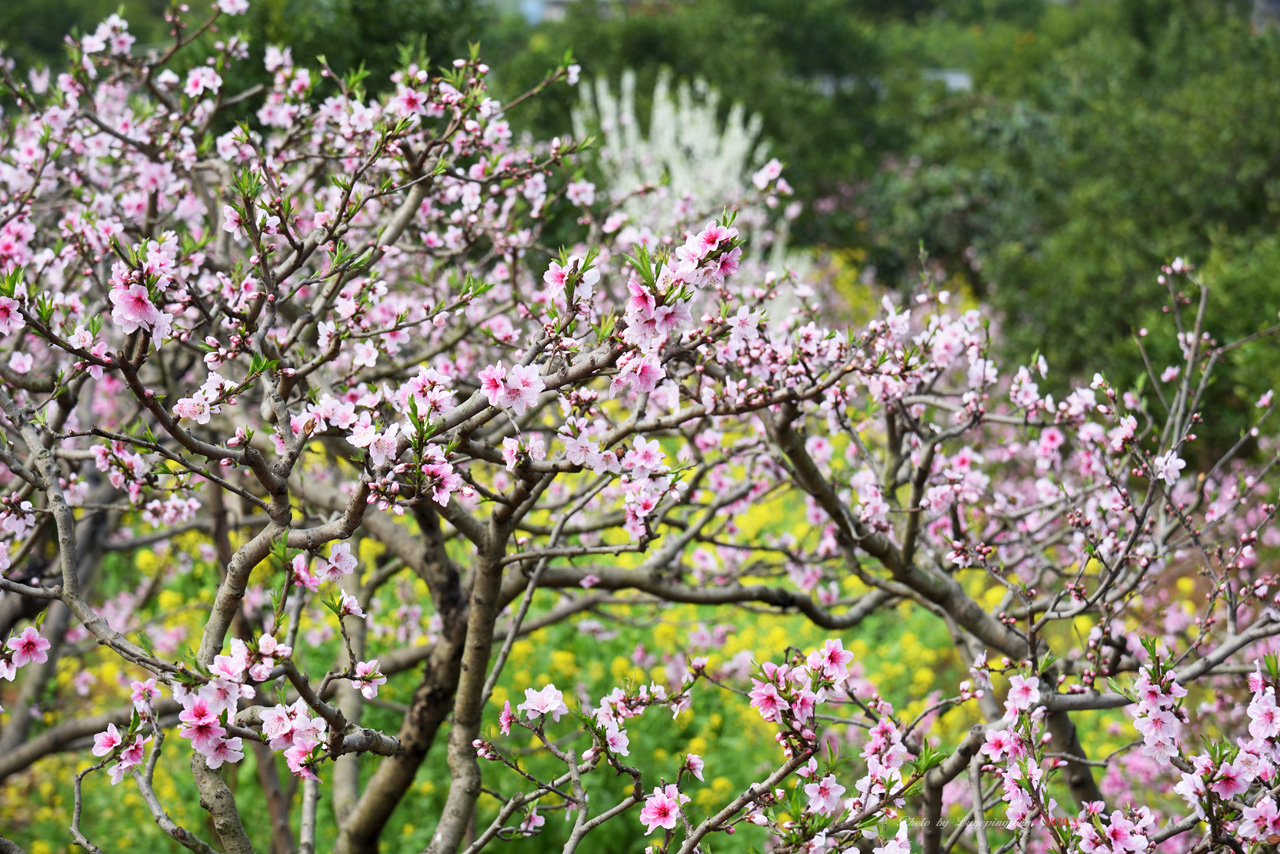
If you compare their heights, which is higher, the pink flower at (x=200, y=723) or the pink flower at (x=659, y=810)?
the pink flower at (x=659, y=810)

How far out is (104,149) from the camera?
4039mm

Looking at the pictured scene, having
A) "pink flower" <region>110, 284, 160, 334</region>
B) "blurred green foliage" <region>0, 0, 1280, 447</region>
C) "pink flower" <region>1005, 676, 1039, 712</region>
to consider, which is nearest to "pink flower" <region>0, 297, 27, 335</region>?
"pink flower" <region>110, 284, 160, 334</region>

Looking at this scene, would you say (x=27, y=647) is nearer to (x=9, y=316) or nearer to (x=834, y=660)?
(x=9, y=316)

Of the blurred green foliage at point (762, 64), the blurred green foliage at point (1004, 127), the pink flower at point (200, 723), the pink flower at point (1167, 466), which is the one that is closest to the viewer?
the pink flower at point (200, 723)

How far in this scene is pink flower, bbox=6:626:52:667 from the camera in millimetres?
2178

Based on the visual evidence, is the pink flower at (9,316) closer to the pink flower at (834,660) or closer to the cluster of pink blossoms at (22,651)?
the cluster of pink blossoms at (22,651)

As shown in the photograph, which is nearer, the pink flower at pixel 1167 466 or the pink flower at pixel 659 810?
the pink flower at pixel 659 810

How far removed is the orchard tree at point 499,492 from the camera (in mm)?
2074

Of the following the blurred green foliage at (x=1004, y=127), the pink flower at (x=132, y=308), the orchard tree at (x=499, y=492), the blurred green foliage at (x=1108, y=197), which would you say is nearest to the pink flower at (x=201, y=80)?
the orchard tree at (x=499, y=492)

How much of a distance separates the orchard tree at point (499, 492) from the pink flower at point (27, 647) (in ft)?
0.04

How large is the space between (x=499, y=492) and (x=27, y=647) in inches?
64.8

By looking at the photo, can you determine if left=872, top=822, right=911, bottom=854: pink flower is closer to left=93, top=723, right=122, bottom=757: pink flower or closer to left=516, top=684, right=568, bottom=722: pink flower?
left=516, top=684, right=568, bottom=722: pink flower

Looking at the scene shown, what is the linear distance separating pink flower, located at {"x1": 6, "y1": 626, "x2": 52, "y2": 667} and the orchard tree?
11 mm

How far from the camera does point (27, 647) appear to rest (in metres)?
2.22
